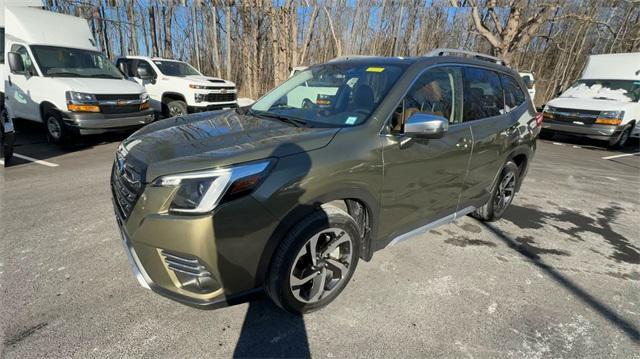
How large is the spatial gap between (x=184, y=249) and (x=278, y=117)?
1.44 meters

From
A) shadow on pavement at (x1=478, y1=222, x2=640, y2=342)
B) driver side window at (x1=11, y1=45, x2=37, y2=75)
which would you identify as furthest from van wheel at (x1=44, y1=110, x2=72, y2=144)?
shadow on pavement at (x1=478, y1=222, x2=640, y2=342)

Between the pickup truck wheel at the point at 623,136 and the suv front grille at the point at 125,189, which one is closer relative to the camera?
the suv front grille at the point at 125,189

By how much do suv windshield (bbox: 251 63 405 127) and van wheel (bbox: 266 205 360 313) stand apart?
767 millimetres

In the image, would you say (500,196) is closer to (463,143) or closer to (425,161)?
(463,143)

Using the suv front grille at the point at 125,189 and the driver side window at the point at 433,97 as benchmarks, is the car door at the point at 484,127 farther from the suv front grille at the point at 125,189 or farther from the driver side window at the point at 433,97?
→ the suv front grille at the point at 125,189

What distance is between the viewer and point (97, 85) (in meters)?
7.21

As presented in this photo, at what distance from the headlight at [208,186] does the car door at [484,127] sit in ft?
7.40

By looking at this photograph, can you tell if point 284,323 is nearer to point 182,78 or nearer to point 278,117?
point 278,117

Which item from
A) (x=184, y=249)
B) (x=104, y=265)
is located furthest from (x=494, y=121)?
(x=104, y=265)

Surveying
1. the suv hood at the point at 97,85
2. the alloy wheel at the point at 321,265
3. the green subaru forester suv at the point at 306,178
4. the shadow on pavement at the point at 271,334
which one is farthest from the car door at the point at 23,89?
the alloy wheel at the point at 321,265

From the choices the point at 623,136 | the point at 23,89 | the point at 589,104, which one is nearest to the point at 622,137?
the point at 623,136

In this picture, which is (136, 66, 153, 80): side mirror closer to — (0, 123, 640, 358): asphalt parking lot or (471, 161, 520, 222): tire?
(0, 123, 640, 358): asphalt parking lot

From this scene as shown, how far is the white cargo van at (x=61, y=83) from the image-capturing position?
22.7ft

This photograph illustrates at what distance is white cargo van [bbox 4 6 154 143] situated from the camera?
273 inches
